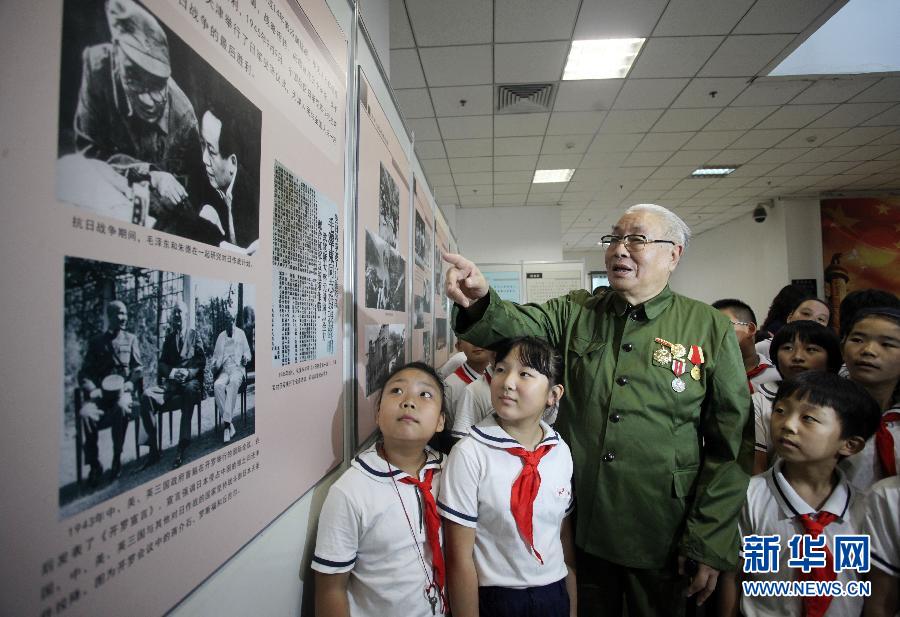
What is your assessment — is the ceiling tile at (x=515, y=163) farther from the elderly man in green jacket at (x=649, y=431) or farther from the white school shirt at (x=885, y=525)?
the white school shirt at (x=885, y=525)

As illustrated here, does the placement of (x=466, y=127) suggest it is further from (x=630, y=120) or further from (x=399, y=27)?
(x=630, y=120)

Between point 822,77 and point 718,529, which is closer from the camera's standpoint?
point 718,529

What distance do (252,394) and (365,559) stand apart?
0.57 metres

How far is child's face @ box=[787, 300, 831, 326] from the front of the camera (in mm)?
2617

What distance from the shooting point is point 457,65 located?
3.40 metres

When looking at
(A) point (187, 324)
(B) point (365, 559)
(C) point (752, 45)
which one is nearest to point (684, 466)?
(B) point (365, 559)

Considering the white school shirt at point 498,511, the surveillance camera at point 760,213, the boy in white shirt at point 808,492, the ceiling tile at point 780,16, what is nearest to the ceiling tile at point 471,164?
the ceiling tile at point 780,16

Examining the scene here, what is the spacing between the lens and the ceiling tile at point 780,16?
9.18ft

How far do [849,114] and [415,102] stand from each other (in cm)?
466

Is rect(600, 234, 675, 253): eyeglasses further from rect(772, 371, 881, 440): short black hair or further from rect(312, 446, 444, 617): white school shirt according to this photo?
rect(312, 446, 444, 617): white school shirt

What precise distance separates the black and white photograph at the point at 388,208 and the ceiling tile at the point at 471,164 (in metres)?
3.90

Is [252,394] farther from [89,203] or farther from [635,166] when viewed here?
[635,166]

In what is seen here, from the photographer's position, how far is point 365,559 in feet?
3.22

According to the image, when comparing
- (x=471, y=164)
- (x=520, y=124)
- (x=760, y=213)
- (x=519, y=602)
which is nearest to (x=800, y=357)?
(x=519, y=602)
